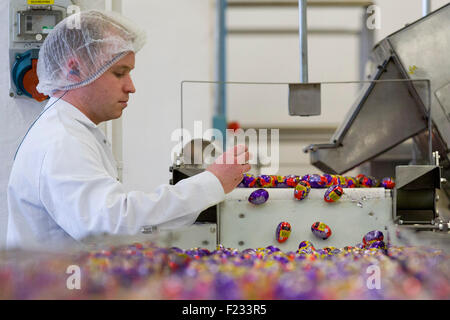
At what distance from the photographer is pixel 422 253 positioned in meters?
0.88

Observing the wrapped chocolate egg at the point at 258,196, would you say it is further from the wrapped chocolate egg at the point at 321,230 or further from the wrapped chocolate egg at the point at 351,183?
the wrapped chocolate egg at the point at 351,183

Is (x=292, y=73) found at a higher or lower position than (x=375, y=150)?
higher

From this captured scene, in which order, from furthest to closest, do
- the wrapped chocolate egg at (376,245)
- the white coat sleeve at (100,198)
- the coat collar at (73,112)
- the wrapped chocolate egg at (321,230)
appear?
1. the wrapped chocolate egg at (321,230)
2. the wrapped chocolate egg at (376,245)
3. the coat collar at (73,112)
4. the white coat sleeve at (100,198)

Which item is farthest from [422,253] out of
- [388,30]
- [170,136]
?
[388,30]

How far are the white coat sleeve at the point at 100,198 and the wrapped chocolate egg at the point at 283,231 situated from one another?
0.51 m

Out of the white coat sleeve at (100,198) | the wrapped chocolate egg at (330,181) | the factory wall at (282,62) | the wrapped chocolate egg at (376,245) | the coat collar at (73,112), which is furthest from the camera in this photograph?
the factory wall at (282,62)

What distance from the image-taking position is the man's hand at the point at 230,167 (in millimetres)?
1425

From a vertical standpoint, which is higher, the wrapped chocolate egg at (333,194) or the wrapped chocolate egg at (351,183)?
the wrapped chocolate egg at (351,183)

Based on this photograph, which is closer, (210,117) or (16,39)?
(16,39)

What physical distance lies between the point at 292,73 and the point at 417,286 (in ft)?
21.1

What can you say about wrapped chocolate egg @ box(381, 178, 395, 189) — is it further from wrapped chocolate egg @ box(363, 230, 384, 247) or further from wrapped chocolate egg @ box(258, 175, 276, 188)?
wrapped chocolate egg @ box(258, 175, 276, 188)

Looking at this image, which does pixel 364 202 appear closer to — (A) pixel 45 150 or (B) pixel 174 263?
(A) pixel 45 150

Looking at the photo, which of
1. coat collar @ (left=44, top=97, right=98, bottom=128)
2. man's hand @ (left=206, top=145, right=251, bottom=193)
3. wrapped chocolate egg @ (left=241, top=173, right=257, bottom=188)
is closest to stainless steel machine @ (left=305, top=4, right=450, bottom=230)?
wrapped chocolate egg @ (left=241, top=173, right=257, bottom=188)

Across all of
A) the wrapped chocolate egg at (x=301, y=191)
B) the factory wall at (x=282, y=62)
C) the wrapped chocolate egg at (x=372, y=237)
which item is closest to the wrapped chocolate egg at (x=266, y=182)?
the wrapped chocolate egg at (x=301, y=191)
